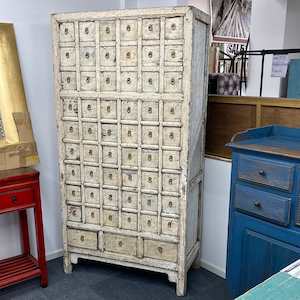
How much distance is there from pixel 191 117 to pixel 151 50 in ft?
1.41

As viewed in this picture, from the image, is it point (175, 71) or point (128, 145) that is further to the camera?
point (128, 145)

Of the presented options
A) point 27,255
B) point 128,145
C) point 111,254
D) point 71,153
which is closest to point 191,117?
point 128,145

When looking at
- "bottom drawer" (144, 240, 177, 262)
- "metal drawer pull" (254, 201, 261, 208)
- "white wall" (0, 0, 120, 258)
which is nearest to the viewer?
"metal drawer pull" (254, 201, 261, 208)

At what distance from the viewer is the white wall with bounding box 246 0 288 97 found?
159 inches

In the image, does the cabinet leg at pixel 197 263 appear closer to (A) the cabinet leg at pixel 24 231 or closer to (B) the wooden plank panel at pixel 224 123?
(B) the wooden plank panel at pixel 224 123

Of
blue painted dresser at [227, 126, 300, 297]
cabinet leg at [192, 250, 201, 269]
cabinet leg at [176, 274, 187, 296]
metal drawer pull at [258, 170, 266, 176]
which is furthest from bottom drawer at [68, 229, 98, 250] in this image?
metal drawer pull at [258, 170, 266, 176]

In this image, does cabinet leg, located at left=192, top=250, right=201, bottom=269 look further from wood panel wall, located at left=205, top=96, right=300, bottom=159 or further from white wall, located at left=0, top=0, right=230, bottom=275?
wood panel wall, located at left=205, top=96, right=300, bottom=159

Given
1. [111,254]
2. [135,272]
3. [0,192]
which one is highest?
[0,192]

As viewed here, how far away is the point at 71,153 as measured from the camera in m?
2.25

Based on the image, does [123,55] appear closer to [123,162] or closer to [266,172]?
[123,162]

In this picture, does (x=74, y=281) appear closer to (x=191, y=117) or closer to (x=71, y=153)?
(x=71, y=153)

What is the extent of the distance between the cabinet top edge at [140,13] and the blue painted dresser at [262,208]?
701mm

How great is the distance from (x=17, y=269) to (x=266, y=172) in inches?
65.4

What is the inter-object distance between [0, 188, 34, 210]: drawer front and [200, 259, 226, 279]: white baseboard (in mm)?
1252
